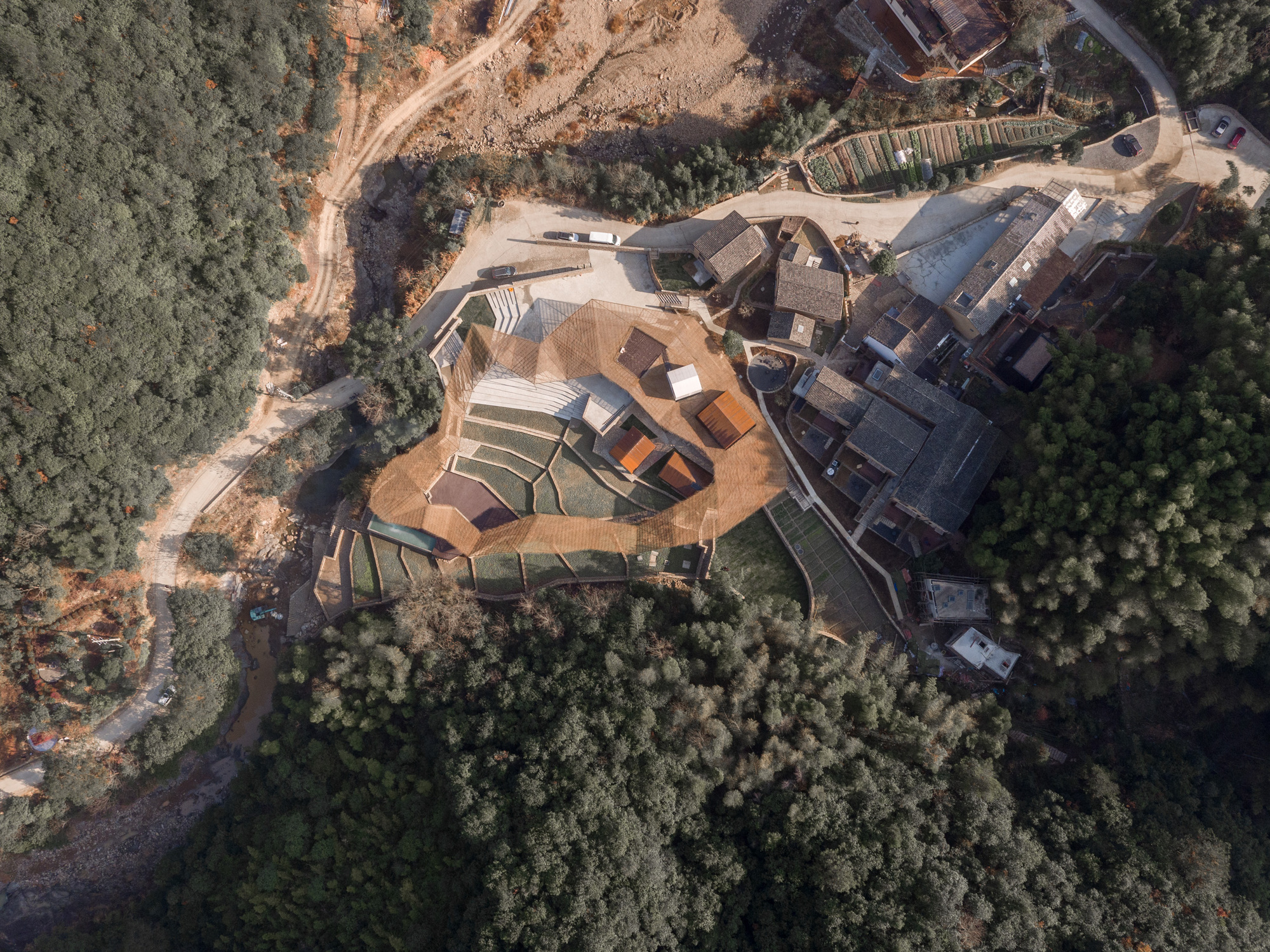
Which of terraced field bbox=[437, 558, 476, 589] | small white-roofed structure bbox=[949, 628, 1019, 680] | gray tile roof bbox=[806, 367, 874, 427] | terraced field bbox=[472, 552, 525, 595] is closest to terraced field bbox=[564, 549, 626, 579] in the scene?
terraced field bbox=[472, 552, 525, 595]

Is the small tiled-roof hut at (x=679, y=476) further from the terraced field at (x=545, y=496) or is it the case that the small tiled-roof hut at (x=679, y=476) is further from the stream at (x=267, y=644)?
the stream at (x=267, y=644)

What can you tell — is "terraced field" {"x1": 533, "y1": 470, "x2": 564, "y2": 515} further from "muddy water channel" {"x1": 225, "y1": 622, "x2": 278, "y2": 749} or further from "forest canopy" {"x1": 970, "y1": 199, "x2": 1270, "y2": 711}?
"forest canopy" {"x1": 970, "y1": 199, "x2": 1270, "y2": 711}

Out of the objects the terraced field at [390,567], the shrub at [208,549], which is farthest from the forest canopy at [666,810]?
the shrub at [208,549]

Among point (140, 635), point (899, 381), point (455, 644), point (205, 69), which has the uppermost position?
point (205, 69)

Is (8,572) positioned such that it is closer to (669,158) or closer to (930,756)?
(669,158)

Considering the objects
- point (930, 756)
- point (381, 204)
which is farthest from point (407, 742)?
point (381, 204)

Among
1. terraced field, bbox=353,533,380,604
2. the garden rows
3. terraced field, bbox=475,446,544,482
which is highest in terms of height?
the garden rows
